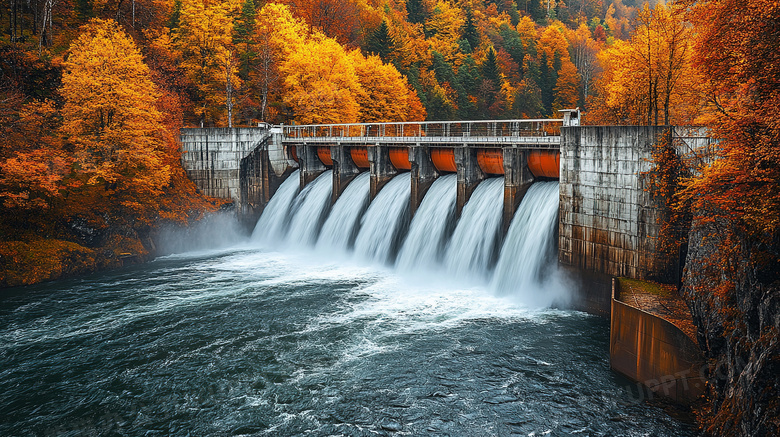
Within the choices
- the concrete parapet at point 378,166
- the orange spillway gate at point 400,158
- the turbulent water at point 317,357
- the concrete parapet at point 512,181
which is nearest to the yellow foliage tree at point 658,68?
the concrete parapet at point 512,181

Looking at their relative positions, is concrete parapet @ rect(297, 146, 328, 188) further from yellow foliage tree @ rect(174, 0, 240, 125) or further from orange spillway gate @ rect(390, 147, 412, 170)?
yellow foliage tree @ rect(174, 0, 240, 125)

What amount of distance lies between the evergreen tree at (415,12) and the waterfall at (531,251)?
76.9 meters

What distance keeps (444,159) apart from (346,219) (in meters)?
7.47

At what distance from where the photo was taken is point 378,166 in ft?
114

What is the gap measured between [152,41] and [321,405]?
45.2 metres

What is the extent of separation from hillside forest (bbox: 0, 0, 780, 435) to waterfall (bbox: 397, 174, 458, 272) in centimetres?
1203

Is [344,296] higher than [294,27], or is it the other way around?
[294,27]

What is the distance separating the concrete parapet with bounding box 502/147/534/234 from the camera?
25391 millimetres

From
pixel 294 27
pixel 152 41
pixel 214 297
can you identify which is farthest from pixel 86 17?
pixel 214 297

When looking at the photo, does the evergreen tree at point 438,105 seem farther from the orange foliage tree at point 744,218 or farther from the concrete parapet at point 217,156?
the orange foliage tree at point 744,218

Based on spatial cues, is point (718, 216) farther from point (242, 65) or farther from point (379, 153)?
point (242, 65)

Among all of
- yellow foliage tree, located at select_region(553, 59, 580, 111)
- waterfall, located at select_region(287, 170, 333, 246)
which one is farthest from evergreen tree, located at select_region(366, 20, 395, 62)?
waterfall, located at select_region(287, 170, 333, 246)

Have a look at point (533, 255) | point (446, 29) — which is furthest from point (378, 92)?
point (446, 29)

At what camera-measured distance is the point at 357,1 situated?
79.8 metres
